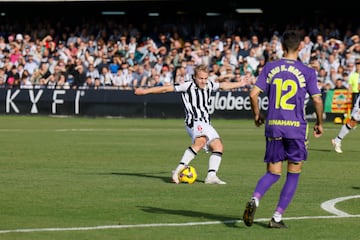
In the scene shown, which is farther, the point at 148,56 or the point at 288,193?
the point at 148,56

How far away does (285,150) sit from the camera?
10.3 meters

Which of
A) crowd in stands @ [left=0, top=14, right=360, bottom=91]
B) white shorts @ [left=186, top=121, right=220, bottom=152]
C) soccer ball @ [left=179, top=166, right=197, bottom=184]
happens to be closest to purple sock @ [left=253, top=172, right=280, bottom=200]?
soccer ball @ [left=179, top=166, right=197, bottom=184]

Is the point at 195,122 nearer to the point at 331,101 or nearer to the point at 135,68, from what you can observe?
the point at 331,101

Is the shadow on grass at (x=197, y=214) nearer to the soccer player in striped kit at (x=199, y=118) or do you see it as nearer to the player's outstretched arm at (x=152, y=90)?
the player's outstretched arm at (x=152, y=90)

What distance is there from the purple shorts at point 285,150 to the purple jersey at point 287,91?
62 millimetres

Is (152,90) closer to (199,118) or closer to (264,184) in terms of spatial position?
(199,118)

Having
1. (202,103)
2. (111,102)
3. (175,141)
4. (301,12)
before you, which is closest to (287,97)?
(202,103)

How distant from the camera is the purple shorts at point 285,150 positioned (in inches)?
404

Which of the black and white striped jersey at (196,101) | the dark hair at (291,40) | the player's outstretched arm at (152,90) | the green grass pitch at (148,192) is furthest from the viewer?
the black and white striped jersey at (196,101)

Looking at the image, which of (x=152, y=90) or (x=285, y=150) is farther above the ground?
(x=152, y=90)

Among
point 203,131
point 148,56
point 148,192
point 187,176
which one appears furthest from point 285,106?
point 148,56

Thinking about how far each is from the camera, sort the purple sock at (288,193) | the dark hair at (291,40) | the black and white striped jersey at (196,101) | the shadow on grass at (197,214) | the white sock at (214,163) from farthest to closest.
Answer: the black and white striped jersey at (196,101) < the white sock at (214,163) < the shadow on grass at (197,214) < the purple sock at (288,193) < the dark hair at (291,40)

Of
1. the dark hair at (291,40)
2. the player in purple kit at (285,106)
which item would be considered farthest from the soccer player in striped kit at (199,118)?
the dark hair at (291,40)

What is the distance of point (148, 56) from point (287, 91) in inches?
1195
